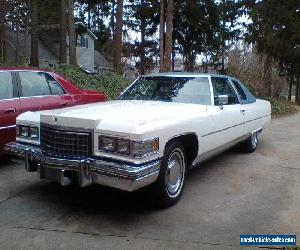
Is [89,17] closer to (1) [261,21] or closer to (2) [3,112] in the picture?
(1) [261,21]

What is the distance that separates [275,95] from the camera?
944 inches

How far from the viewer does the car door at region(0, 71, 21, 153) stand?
6105 mm

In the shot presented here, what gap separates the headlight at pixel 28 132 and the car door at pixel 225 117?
226cm

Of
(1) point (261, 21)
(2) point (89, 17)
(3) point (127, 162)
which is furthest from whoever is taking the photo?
(2) point (89, 17)

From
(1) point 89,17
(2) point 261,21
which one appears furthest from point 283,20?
(1) point 89,17

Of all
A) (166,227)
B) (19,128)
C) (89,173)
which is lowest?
(166,227)

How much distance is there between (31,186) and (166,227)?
2.24 meters

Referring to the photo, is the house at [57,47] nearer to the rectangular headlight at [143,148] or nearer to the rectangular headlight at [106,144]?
the rectangular headlight at [106,144]

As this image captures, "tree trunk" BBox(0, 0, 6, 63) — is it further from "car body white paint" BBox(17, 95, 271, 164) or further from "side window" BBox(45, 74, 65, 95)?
"car body white paint" BBox(17, 95, 271, 164)

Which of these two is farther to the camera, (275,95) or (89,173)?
(275,95)

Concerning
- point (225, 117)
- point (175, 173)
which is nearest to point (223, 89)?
point (225, 117)

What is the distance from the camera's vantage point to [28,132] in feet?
16.5

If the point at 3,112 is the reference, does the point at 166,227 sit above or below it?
below

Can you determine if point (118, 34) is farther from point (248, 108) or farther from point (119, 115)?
point (119, 115)
